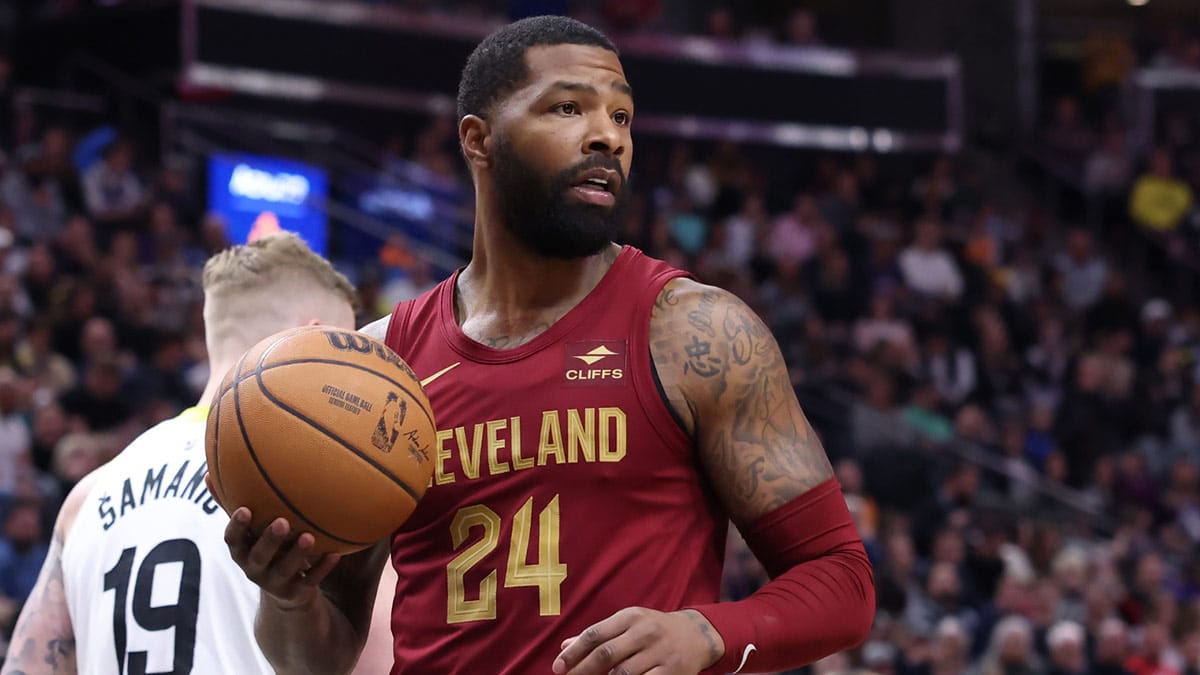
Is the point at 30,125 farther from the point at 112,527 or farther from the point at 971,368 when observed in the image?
the point at 112,527

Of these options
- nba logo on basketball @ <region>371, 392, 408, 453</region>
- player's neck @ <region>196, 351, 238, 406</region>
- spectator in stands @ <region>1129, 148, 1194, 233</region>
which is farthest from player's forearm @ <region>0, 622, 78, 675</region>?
spectator in stands @ <region>1129, 148, 1194, 233</region>

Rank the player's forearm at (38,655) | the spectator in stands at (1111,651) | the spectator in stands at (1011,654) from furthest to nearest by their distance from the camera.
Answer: the spectator in stands at (1111,651) → the spectator in stands at (1011,654) → the player's forearm at (38,655)

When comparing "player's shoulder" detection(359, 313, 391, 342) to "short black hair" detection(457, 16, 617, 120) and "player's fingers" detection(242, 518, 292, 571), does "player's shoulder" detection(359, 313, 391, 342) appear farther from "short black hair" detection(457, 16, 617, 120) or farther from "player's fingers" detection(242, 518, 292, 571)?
"player's fingers" detection(242, 518, 292, 571)

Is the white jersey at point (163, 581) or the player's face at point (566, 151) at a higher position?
the player's face at point (566, 151)

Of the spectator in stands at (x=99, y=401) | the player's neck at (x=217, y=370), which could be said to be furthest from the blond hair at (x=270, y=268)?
the spectator in stands at (x=99, y=401)

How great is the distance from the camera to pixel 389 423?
9.31 feet

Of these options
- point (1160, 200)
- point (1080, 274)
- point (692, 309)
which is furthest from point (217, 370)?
point (1160, 200)

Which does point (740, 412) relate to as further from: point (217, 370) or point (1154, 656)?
point (1154, 656)

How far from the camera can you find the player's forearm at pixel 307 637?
3096mm

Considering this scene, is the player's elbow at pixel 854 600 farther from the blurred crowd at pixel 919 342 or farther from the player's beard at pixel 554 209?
the blurred crowd at pixel 919 342

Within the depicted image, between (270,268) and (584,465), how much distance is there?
1490mm

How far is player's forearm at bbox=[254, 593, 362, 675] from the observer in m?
3.10

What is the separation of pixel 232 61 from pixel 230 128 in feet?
1.92

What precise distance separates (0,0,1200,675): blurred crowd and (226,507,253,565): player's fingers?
5213 millimetres
